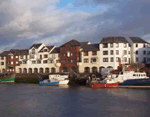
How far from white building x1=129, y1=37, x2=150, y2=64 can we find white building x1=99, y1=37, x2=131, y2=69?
2.52 meters

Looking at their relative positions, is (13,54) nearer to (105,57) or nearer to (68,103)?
(105,57)

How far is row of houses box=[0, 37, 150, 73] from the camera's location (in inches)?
2968

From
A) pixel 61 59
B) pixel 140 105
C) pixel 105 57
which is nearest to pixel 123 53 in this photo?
pixel 105 57

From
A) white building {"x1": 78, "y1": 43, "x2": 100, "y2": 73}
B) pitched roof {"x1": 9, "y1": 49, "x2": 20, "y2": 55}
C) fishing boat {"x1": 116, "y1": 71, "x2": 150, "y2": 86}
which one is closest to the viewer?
fishing boat {"x1": 116, "y1": 71, "x2": 150, "y2": 86}

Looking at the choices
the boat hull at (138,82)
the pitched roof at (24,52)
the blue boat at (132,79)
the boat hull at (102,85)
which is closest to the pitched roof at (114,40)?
the blue boat at (132,79)

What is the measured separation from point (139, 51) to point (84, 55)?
1736cm

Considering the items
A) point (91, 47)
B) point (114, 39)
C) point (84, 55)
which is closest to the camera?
point (114, 39)

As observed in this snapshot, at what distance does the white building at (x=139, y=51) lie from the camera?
255 ft

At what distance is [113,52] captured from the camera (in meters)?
74.8

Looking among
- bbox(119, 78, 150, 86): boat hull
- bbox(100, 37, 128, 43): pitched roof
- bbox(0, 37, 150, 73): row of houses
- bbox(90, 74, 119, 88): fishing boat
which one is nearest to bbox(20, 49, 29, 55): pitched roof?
bbox(0, 37, 150, 73): row of houses

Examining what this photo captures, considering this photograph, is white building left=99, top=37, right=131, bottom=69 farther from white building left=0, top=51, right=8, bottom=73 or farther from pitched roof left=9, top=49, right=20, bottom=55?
white building left=0, top=51, right=8, bottom=73

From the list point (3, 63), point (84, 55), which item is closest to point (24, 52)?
point (3, 63)

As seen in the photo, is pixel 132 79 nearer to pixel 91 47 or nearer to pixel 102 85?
pixel 102 85

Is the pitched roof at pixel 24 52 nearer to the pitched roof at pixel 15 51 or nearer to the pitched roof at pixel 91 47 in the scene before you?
the pitched roof at pixel 15 51
